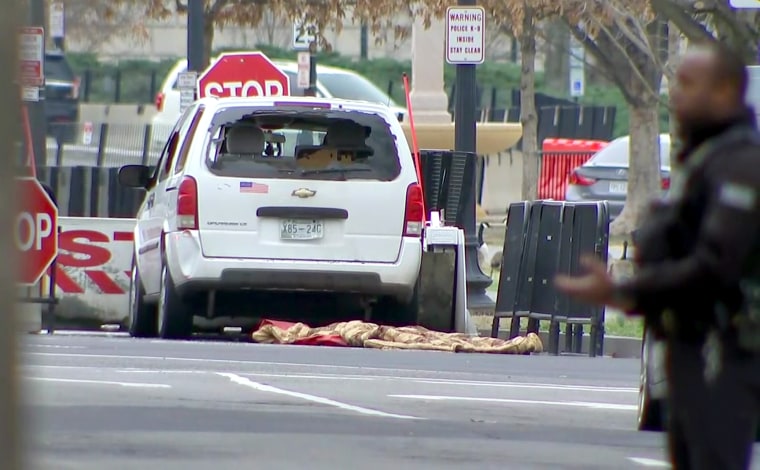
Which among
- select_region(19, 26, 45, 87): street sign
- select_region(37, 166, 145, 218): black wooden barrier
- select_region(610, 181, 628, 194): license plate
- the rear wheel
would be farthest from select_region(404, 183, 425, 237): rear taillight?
select_region(610, 181, 628, 194): license plate

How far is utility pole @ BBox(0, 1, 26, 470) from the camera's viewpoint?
4137 mm

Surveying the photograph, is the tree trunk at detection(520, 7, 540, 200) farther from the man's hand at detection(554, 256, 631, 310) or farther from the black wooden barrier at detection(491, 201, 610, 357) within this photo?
the man's hand at detection(554, 256, 631, 310)

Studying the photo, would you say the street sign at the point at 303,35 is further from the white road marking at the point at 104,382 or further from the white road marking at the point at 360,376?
the white road marking at the point at 104,382

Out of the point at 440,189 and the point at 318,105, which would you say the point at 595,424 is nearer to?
the point at 318,105

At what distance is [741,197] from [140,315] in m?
10.2

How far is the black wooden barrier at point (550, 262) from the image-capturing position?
47.9 ft

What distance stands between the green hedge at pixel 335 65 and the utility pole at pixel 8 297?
47221mm

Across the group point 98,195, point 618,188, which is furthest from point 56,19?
point 98,195

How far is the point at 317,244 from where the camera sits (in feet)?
43.1

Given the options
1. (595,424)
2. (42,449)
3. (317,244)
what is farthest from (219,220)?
(42,449)

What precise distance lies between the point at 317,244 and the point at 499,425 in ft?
14.1

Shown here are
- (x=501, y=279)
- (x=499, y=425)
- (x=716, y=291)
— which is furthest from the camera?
(x=501, y=279)

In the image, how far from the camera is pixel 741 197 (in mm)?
4598

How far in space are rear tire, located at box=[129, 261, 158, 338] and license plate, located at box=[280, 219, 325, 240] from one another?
5.47ft
